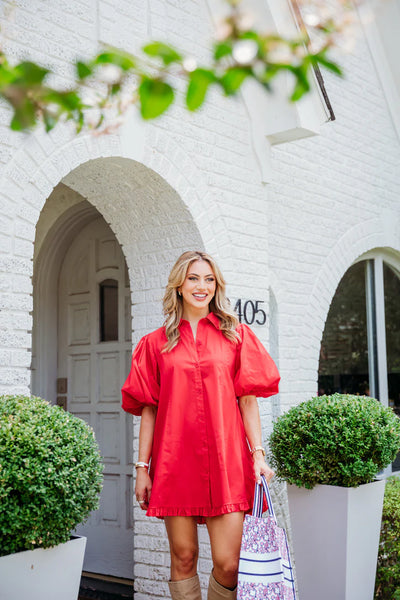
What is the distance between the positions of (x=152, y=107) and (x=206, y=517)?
2.29 metres

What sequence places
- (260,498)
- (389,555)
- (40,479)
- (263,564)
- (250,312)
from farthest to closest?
(250,312) → (389,555) → (260,498) → (263,564) → (40,479)

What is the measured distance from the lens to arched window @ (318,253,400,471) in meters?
6.10

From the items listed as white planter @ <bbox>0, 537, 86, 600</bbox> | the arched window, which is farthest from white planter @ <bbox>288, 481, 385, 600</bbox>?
the arched window

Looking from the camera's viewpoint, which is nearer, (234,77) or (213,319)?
(234,77)

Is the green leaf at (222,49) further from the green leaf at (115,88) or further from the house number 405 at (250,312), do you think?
the house number 405 at (250,312)

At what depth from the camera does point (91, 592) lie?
462 centimetres

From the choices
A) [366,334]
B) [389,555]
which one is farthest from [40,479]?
[366,334]

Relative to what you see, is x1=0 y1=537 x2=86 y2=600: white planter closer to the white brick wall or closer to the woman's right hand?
the woman's right hand

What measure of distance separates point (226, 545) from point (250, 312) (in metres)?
1.80

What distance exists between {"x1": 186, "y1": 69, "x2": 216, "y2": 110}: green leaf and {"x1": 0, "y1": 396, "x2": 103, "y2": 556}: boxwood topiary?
1.64 meters

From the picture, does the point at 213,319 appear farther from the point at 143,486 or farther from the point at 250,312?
the point at 250,312

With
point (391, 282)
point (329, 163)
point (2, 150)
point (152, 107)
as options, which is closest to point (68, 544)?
point (2, 150)

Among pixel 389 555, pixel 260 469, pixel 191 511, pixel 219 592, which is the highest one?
pixel 260 469

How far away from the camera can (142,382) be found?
119 inches
